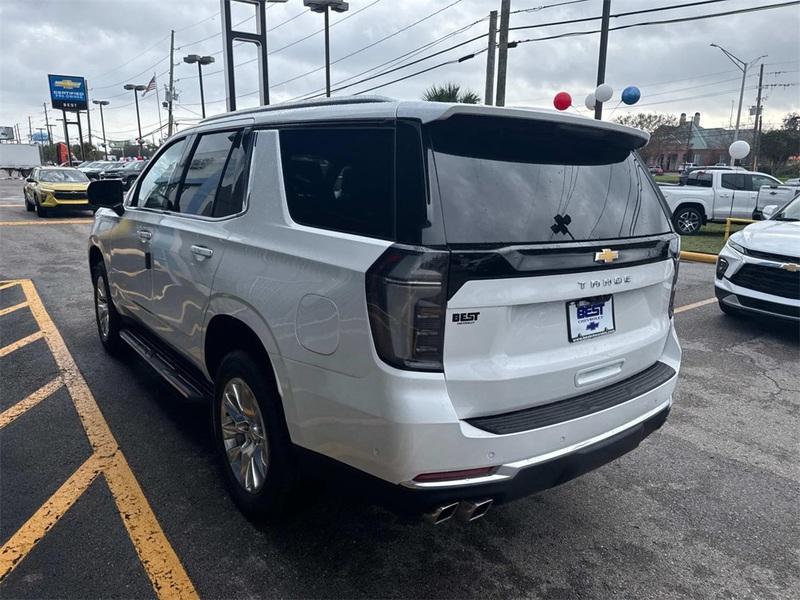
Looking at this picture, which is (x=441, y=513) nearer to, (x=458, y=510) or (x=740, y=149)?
(x=458, y=510)

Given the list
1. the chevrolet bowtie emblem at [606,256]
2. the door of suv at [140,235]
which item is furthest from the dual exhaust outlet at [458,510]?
the door of suv at [140,235]

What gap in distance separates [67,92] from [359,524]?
81774mm

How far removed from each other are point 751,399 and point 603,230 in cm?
306

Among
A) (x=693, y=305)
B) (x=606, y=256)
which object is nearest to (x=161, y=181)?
(x=606, y=256)

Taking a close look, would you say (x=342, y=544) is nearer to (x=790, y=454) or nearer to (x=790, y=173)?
(x=790, y=454)

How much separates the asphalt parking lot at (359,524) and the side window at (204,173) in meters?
1.48

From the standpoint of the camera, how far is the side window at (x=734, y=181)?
15.9 meters

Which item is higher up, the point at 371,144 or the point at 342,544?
the point at 371,144

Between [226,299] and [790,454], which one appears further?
[790,454]

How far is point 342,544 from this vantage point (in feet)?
9.04

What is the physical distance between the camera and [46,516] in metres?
2.92

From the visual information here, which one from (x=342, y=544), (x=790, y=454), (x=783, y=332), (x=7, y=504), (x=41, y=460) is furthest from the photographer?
(x=783, y=332)

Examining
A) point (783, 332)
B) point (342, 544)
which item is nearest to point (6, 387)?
point (342, 544)

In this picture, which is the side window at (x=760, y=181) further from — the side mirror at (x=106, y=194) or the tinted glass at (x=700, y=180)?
the side mirror at (x=106, y=194)
